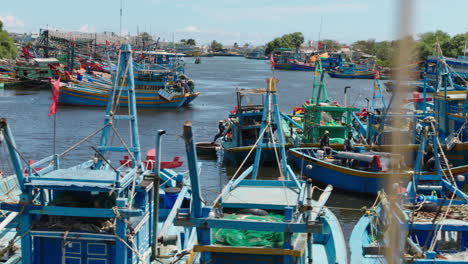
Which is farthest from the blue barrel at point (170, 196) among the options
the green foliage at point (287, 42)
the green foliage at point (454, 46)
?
the green foliage at point (287, 42)

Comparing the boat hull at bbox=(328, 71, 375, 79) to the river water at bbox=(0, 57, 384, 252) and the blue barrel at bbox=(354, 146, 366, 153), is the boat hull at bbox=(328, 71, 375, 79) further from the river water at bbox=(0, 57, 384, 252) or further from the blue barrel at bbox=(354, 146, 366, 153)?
the blue barrel at bbox=(354, 146, 366, 153)

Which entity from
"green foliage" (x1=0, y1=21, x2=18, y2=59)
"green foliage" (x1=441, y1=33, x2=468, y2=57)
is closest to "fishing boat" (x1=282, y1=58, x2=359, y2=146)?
"green foliage" (x1=441, y1=33, x2=468, y2=57)

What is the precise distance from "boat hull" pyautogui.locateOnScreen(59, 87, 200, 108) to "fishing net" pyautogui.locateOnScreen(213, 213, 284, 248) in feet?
142

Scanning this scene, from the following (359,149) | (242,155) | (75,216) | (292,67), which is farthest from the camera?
(292,67)

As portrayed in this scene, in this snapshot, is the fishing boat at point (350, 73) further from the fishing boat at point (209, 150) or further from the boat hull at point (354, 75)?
the fishing boat at point (209, 150)

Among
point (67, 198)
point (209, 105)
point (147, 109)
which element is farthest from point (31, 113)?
point (67, 198)

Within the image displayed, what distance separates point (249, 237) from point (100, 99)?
151 feet

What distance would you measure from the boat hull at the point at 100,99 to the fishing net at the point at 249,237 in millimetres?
43362

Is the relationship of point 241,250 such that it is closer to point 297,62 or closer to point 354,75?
point 354,75

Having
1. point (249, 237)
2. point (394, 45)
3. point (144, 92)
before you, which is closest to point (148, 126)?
point (144, 92)

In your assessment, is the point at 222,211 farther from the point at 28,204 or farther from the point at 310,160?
the point at 310,160

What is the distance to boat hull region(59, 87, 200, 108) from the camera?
51.5 metres

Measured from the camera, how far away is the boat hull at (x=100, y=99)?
51469 millimetres

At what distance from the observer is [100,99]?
52625mm
